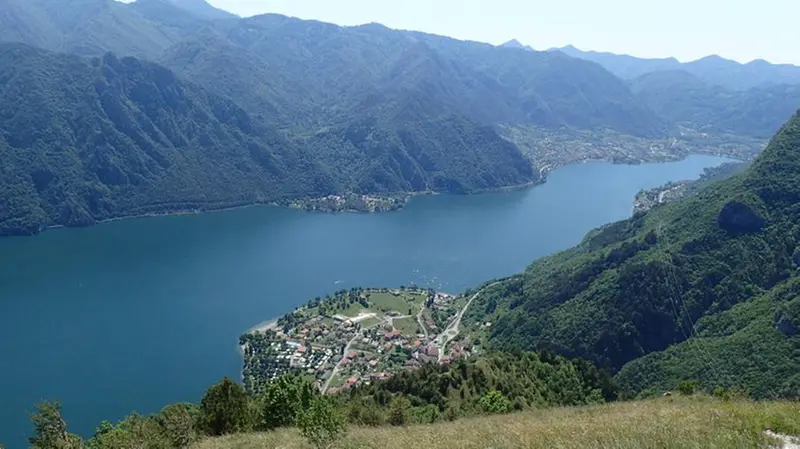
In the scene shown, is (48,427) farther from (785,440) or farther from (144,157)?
(144,157)

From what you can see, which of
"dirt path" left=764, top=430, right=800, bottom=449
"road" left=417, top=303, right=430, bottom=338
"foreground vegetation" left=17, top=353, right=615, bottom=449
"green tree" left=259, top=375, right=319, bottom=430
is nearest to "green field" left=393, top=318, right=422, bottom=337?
"road" left=417, top=303, right=430, bottom=338

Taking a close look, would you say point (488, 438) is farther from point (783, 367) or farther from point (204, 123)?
point (204, 123)

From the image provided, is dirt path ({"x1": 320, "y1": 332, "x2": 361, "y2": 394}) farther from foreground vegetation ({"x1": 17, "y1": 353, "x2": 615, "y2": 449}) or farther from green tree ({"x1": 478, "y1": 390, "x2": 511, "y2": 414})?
green tree ({"x1": 478, "y1": 390, "x2": 511, "y2": 414})

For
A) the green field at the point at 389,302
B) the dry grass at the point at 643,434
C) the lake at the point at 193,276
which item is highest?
the dry grass at the point at 643,434

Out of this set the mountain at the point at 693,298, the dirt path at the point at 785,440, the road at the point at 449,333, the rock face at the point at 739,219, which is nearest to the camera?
the dirt path at the point at 785,440

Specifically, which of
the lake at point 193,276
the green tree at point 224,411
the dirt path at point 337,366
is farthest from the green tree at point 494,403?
the lake at point 193,276

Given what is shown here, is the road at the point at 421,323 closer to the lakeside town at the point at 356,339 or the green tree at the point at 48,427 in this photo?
the lakeside town at the point at 356,339
